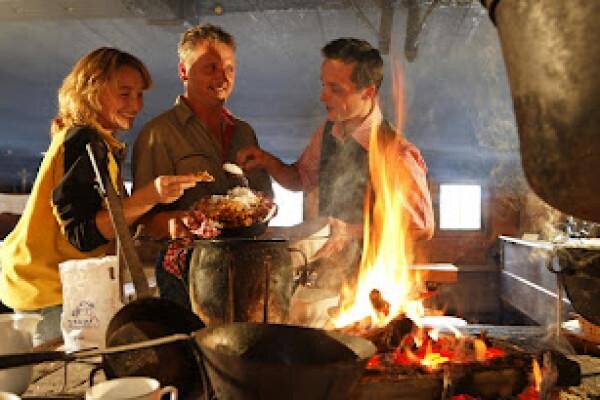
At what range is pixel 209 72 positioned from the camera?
13.4 feet

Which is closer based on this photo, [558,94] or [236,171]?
[558,94]

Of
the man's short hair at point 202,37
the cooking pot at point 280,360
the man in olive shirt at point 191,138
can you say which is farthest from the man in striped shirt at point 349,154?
the cooking pot at point 280,360

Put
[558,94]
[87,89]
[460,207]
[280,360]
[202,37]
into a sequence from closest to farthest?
1. [558,94]
2. [280,360]
3. [87,89]
4. [202,37]
5. [460,207]

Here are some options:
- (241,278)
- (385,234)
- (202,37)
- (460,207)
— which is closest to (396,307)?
(385,234)

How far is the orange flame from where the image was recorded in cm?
405

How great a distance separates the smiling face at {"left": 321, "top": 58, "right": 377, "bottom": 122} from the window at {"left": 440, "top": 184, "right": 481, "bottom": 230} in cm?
954

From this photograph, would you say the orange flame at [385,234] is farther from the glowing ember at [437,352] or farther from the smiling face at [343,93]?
the glowing ember at [437,352]

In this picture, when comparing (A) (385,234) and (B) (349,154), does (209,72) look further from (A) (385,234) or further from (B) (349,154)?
(A) (385,234)

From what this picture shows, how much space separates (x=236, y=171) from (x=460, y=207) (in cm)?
1095

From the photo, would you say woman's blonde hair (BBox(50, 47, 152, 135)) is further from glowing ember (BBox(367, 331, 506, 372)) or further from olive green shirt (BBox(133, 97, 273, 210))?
glowing ember (BBox(367, 331, 506, 372))

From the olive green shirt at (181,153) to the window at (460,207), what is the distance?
34.0ft

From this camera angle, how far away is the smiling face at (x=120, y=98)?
3422 mm

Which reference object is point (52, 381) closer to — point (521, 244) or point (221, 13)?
point (221, 13)

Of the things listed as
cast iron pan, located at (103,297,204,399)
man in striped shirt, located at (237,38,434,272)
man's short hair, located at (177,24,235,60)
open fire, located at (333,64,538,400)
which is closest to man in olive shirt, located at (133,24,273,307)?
man's short hair, located at (177,24,235,60)
